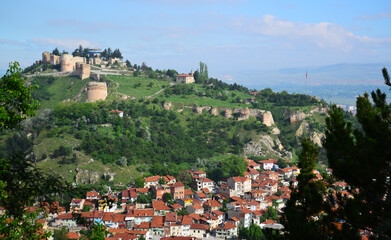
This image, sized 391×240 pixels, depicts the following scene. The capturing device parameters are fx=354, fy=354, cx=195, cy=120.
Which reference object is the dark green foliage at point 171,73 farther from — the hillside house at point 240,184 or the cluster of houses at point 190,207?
the hillside house at point 240,184

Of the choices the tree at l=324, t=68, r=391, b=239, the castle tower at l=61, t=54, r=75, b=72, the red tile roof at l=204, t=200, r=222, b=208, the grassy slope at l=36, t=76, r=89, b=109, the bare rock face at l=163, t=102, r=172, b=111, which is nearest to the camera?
the tree at l=324, t=68, r=391, b=239

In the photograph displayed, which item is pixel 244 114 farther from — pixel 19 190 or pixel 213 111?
pixel 19 190

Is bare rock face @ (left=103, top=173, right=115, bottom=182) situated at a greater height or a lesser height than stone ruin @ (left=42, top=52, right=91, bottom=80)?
lesser

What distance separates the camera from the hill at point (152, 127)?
35781 millimetres

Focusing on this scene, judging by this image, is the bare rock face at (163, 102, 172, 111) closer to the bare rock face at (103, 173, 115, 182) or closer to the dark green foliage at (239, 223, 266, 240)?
the bare rock face at (103, 173, 115, 182)

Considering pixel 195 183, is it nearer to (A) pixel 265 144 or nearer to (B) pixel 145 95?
(A) pixel 265 144

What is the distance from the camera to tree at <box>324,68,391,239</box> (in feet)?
18.7

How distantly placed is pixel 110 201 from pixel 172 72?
219 ft

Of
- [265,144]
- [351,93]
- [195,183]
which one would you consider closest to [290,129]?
[265,144]

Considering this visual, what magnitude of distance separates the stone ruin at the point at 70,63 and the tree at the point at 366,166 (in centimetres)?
5513

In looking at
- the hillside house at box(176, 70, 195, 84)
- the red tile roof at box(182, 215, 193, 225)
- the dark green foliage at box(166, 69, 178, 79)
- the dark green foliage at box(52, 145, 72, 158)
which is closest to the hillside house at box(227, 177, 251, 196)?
the red tile roof at box(182, 215, 193, 225)

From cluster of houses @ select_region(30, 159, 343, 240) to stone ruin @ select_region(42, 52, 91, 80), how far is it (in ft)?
96.6

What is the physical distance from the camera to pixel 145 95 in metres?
55.1

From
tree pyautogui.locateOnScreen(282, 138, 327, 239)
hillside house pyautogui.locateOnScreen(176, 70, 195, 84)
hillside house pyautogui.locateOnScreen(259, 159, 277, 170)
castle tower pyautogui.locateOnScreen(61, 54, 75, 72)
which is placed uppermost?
castle tower pyautogui.locateOnScreen(61, 54, 75, 72)
